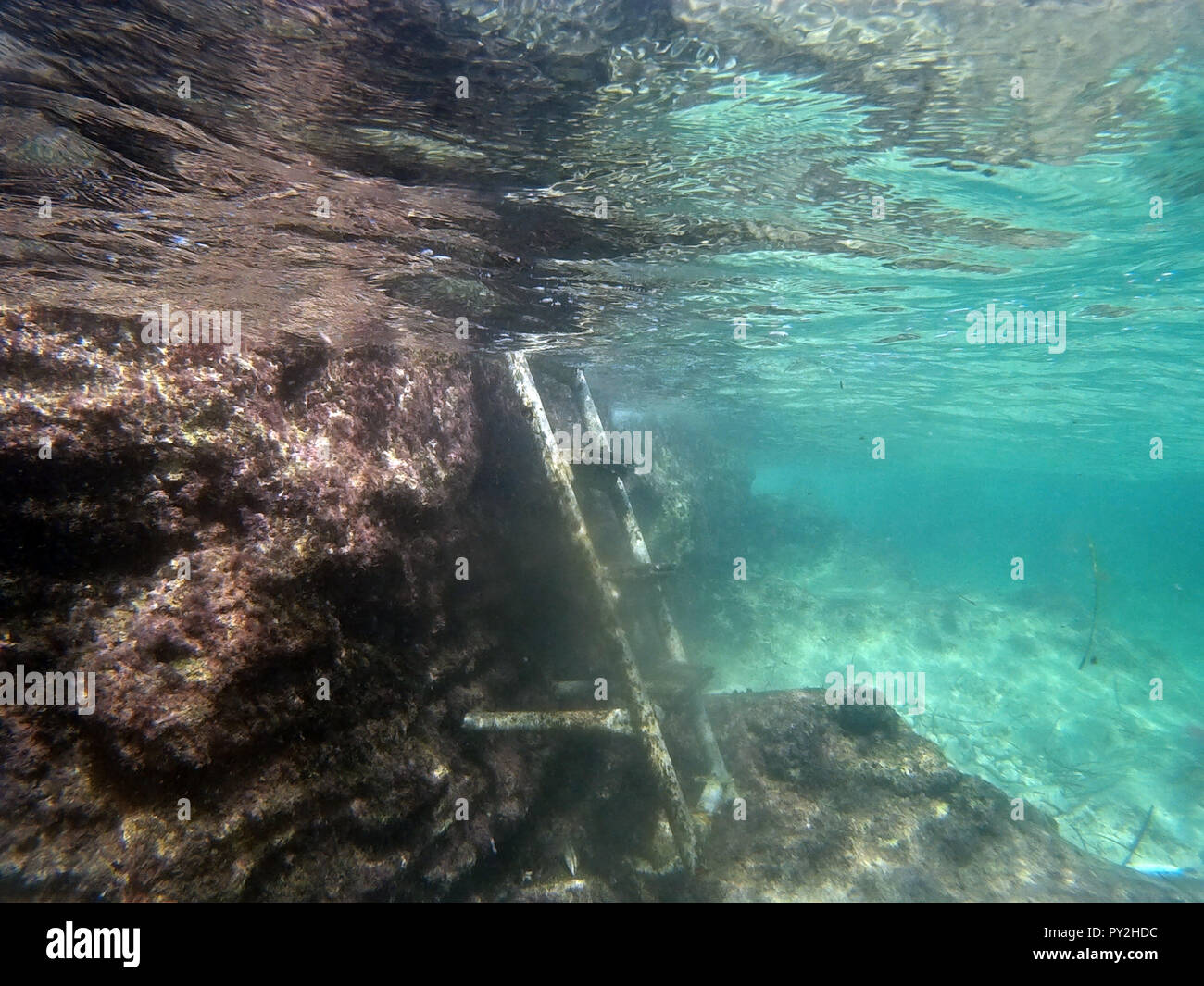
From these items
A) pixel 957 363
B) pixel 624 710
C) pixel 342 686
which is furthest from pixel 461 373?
pixel 957 363

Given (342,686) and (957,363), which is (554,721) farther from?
(957,363)

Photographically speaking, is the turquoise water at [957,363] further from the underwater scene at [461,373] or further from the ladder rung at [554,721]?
the ladder rung at [554,721]

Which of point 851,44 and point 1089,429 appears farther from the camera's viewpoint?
point 1089,429

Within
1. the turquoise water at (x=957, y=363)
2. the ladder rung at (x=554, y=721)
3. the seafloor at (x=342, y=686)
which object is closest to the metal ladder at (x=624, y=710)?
the ladder rung at (x=554, y=721)

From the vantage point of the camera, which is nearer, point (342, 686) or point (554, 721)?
point (342, 686)

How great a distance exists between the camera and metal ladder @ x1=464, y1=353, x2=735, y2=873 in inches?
284

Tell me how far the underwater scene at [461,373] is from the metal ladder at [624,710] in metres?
0.07

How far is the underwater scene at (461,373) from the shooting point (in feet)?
12.9

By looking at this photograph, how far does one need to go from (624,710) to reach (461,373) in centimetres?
596

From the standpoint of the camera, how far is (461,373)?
29.8 ft
